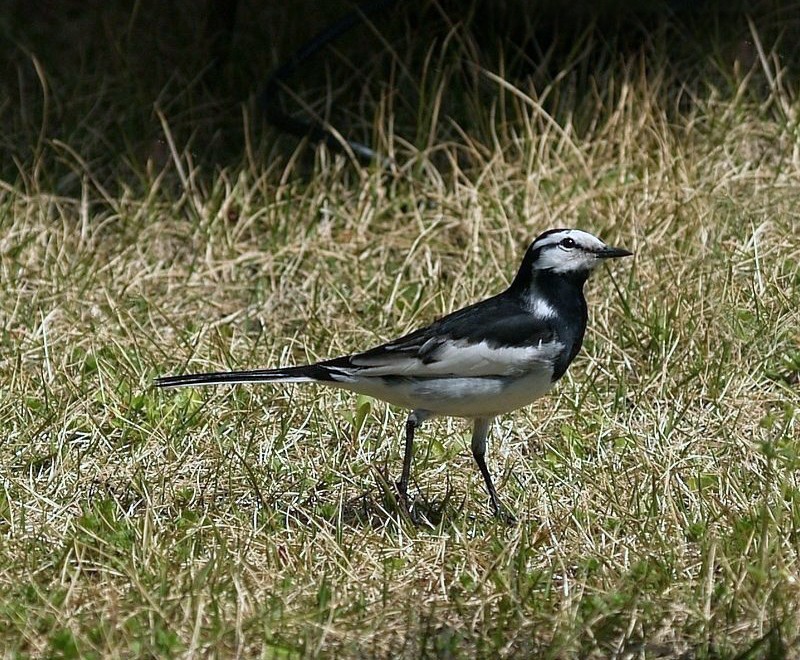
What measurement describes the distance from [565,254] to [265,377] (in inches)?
41.7

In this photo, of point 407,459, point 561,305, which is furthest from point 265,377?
point 561,305

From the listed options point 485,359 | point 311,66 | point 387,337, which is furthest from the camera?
point 311,66

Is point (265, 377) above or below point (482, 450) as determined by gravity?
above

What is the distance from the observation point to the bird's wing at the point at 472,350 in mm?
4168

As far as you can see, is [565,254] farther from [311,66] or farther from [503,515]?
[311,66]

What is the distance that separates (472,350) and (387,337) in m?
1.39

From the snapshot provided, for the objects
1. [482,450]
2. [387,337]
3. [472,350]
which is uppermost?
[472,350]

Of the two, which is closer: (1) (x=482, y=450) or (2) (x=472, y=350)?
(2) (x=472, y=350)

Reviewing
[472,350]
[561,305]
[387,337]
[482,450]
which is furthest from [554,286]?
[387,337]

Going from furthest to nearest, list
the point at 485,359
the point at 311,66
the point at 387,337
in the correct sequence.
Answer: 1. the point at 311,66
2. the point at 387,337
3. the point at 485,359

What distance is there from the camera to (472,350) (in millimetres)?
4199

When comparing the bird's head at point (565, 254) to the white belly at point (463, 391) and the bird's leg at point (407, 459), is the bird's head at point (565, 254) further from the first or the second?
the bird's leg at point (407, 459)

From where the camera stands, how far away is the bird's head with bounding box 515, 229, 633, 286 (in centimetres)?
440

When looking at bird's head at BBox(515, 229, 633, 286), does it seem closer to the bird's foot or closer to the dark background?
the bird's foot
